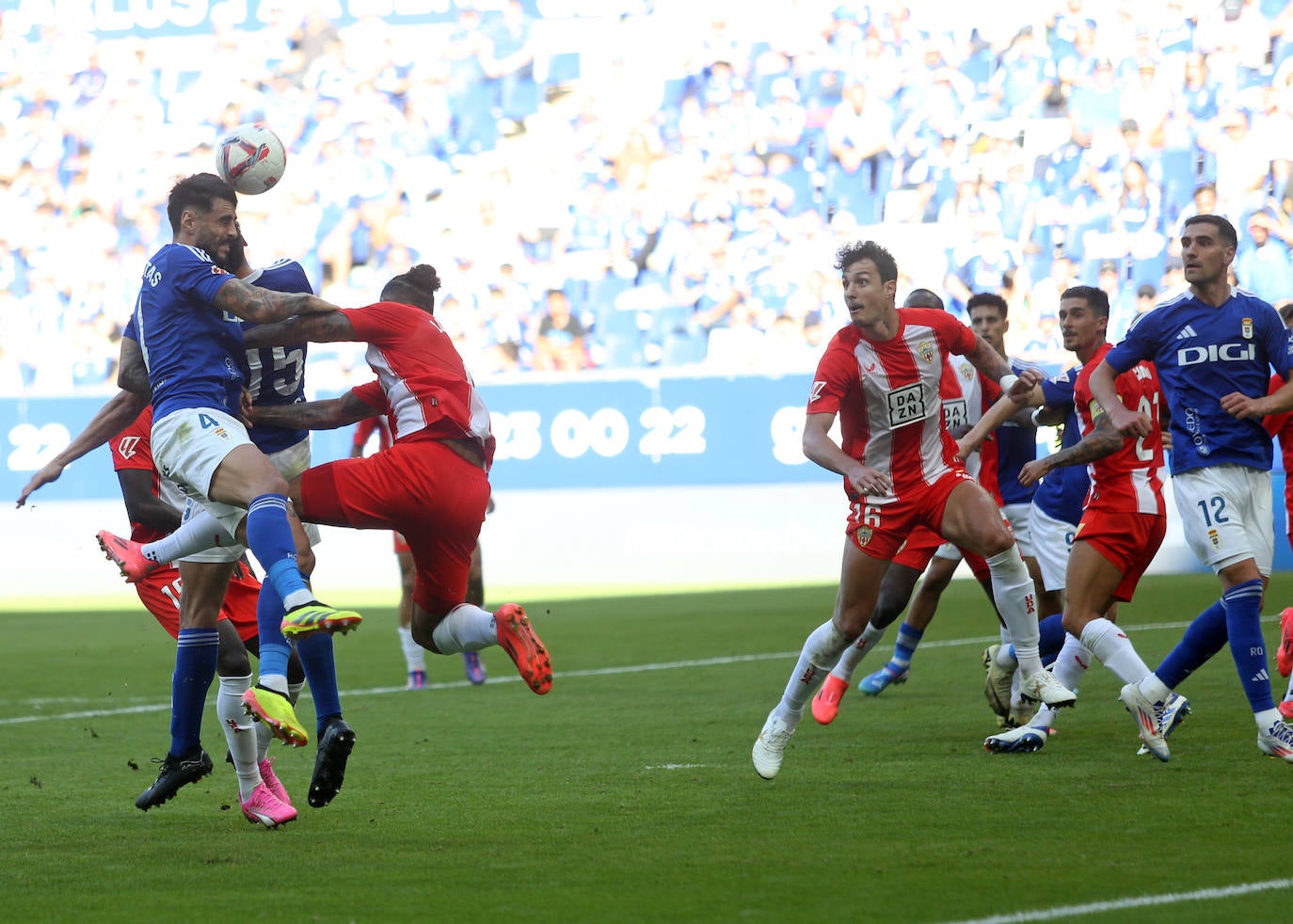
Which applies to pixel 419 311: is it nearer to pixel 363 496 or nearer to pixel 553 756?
pixel 363 496

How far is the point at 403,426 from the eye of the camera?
20.0 ft

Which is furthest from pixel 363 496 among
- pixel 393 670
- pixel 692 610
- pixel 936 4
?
pixel 936 4

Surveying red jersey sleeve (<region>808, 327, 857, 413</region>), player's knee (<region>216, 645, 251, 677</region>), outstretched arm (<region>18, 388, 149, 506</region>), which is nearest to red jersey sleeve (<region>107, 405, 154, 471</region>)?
outstretched arm (<region>18, 388, 149, 506</region>)

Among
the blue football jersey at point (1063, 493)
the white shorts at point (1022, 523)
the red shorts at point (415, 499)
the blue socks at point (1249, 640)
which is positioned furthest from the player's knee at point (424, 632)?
the white shorts at point (1022, 523)

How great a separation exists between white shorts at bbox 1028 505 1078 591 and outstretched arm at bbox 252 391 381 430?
4.02m

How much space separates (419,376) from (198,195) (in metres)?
0.98

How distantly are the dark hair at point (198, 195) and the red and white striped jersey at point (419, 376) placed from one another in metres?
Answer: 0.60

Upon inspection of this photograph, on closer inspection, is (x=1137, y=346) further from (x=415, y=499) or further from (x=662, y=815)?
(x=415, y=499)

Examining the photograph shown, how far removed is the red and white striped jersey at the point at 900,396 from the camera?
6754mm

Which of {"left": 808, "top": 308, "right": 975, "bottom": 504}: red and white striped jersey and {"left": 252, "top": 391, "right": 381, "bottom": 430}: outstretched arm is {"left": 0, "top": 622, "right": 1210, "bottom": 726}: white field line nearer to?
{"left": 252, "top": 391, "right": 381, "bottom": 430}: outstretched arm

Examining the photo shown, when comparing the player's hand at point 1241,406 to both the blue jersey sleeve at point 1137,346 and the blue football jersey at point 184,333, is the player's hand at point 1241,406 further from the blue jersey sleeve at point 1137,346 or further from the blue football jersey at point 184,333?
the blue football jersey at point 184,333

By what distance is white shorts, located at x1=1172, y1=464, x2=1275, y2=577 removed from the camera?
6.32 metres

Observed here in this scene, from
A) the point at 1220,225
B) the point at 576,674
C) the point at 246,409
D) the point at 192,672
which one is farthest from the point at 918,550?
the point at 576,674

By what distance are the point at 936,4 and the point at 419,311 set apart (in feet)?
53.7
